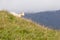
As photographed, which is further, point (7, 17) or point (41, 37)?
point (7, 17)

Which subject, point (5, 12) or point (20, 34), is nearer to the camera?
point (20, 34)

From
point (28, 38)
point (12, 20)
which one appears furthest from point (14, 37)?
point (12, 20)

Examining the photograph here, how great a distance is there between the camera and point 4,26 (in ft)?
34.0

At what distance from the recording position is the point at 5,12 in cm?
1350

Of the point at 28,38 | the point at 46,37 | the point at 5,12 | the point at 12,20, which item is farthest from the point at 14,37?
the point at 5,12

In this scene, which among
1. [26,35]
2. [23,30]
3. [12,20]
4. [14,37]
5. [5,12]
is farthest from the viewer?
[5,12]

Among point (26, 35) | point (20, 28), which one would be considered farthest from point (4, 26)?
point (26, 35)

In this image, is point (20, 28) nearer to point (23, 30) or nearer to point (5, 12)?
point (23, 30)

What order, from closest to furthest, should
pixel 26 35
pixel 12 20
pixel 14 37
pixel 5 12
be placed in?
pixel 14 37, pixel 26 35, pixel 12 20, pixel 5 12

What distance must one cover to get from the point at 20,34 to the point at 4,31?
64cm

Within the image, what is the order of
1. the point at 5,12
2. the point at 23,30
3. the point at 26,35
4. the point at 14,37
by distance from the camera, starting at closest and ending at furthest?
1. the point at 14,37
2. the point at 26,35
3. the point at 23,30
4. the point at 5,12

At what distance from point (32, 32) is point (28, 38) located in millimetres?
1045

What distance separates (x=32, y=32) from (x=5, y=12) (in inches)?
155

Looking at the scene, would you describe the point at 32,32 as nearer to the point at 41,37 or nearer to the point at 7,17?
the point at 41,37
